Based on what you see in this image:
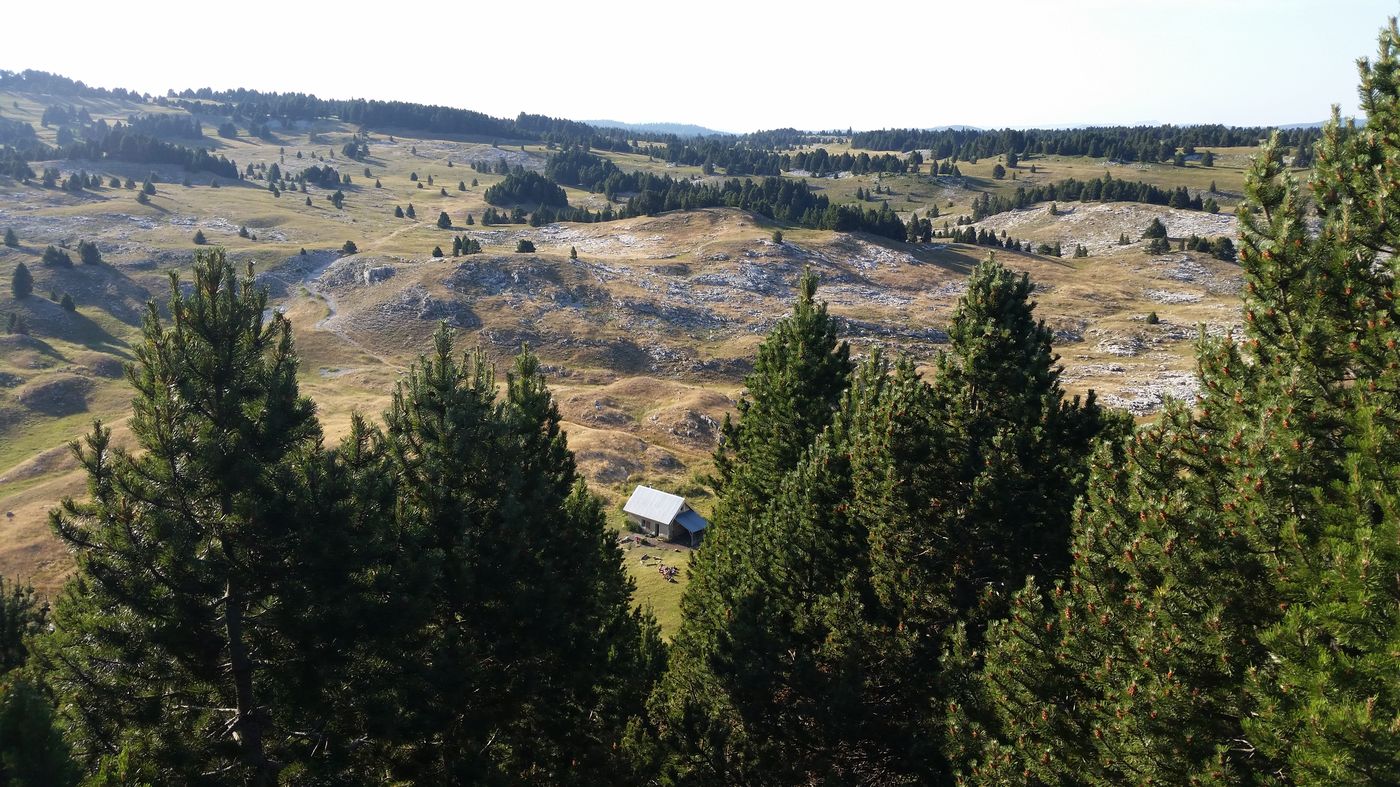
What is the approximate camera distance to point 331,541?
514 inches

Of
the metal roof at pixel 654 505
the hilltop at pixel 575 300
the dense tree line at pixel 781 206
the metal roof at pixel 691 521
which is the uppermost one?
the dense tree line at pixel 781 206

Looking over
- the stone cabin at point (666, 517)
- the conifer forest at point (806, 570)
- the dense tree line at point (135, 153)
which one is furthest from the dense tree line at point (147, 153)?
the conifer forest at point (806, 570)

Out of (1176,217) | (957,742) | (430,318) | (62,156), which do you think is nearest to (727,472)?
(957,742)

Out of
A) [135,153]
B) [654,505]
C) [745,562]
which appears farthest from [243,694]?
[135,153]

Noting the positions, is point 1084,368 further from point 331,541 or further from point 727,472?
point 331,541

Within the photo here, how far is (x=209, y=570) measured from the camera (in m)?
11.9

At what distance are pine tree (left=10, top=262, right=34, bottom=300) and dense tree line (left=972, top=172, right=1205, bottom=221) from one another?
551 feet

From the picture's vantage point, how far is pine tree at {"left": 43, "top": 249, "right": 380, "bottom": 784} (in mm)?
11547

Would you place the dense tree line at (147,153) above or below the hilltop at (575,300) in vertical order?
above

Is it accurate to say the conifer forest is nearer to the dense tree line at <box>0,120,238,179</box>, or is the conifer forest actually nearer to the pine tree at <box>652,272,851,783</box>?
the pine tree at <box>652,272,851,783</box>

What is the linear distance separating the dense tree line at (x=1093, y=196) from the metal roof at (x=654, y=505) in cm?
14734

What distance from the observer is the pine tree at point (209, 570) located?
11.5 metres

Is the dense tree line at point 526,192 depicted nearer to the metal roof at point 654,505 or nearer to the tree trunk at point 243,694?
the metal roof at point 654,505

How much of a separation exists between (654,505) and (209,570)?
3639 cm
